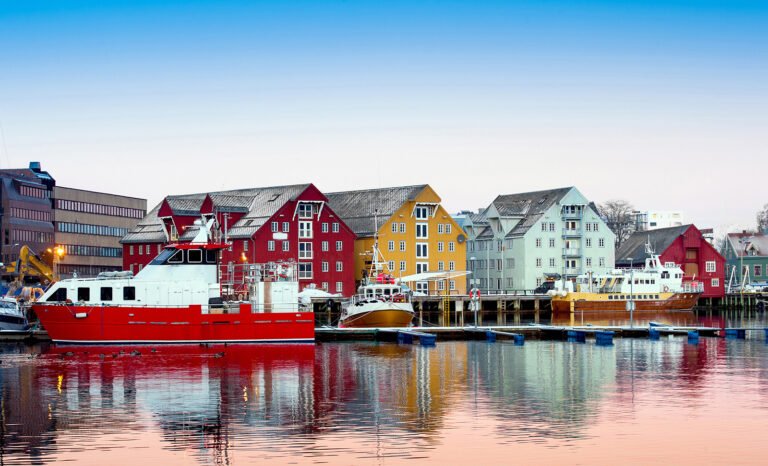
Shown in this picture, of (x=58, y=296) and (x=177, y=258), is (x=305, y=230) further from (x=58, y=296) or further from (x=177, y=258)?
(x=58, y=296)

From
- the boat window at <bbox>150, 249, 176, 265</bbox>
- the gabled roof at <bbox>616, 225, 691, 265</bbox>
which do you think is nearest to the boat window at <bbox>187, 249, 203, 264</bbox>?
the boat window at <bbox>150, 249, 176, 265</bbox>

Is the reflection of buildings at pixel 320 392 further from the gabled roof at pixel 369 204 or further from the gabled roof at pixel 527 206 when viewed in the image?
the gabled roof at pixel 527 206

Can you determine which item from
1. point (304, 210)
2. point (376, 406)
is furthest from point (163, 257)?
point (304, 210)

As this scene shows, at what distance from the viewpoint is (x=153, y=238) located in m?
101

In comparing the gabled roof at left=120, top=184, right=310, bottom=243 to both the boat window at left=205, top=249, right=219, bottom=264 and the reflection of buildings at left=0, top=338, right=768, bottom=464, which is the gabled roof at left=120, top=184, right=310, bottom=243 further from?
the reflection of buildings at left=0, top=338, right=768, bottom=464

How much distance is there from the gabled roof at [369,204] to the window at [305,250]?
7599mm

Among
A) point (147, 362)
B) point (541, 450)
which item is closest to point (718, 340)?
point (147, 362)

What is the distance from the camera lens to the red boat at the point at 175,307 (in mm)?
54875

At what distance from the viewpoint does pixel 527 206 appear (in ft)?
381

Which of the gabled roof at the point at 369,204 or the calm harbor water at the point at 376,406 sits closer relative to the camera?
the calm harbor water at the point at 376,406

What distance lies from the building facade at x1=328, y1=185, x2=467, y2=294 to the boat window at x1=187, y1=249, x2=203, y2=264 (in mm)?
43147

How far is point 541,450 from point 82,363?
87.7 feet

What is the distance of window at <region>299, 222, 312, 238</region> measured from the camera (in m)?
94.8

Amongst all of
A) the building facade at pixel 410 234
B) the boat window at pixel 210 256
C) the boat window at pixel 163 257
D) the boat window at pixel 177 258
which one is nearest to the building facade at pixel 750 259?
the building facade at pixel 410 234
